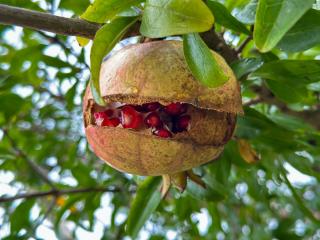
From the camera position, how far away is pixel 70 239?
2.53m

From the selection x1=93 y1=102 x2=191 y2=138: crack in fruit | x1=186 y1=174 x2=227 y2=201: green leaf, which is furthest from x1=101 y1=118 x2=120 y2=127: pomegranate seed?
x1=186 y1=174 x2=227 y2=201: green leaf

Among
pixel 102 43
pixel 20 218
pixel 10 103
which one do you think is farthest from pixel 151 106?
pixel 20 218

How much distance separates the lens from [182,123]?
114cm

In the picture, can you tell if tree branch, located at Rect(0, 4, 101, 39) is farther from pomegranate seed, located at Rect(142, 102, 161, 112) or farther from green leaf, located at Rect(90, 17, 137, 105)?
pomegranate seed, located at Rect(142, 102, 161, 112)

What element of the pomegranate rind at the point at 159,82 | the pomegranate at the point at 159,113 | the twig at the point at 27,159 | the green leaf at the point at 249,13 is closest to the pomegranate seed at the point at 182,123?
the pomegranate at the point at 159,113

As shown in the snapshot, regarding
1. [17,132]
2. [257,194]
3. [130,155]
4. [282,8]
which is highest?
[282,8]

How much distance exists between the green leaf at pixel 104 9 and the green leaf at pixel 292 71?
44 centimetres

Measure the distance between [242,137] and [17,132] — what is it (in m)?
1.34

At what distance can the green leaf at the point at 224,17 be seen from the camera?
126cm

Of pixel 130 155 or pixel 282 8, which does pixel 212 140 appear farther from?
pixel 282 8

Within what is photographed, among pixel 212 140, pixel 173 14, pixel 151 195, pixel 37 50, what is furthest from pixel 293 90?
pixel 37 50

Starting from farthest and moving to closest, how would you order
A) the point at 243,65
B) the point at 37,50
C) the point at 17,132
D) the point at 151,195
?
the point at 17,132
the point at 37,50
the point at 151,195
the point at 243,65

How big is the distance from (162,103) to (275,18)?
1.13 feet

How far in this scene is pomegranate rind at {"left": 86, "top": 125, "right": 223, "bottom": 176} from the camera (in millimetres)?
1066
